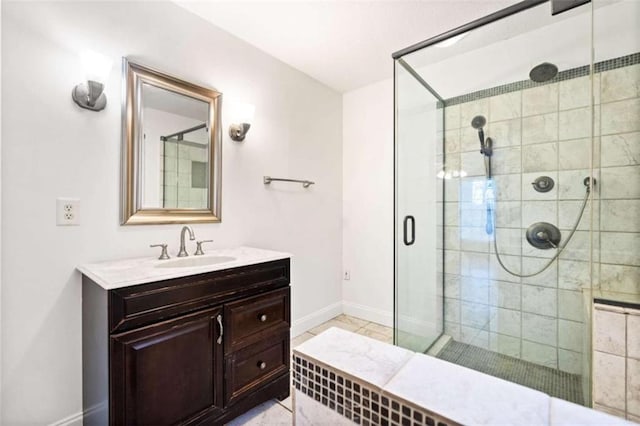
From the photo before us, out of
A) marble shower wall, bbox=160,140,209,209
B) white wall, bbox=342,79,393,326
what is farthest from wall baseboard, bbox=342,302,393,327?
marble shower wall, bbox=160,140,209,209

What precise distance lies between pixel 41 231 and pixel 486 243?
8.89 feet

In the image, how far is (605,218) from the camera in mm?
1797

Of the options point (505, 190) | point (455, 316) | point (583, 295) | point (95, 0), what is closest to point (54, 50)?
point (95, 0)

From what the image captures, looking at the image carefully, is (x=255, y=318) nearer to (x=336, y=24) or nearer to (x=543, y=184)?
(x=336, y=24)

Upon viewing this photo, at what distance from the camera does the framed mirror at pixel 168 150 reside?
161 centimetres

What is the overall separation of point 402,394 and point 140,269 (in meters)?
1.29

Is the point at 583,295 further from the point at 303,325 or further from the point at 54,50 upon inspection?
the point at 54,50

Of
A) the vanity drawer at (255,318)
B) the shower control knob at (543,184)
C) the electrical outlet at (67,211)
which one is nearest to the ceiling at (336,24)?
the shower control knob at (543,184)

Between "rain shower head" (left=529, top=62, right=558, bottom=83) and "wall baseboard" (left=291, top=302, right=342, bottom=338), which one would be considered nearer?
"rain shower head" (left=529, top=62, right=558, bottom=83)

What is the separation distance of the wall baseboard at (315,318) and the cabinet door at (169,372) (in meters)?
1.19

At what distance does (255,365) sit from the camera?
160 cm

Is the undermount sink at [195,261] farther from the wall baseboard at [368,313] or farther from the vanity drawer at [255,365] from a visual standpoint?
the wall baseboard at [368,313]

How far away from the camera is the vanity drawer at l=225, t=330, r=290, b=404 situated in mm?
1494

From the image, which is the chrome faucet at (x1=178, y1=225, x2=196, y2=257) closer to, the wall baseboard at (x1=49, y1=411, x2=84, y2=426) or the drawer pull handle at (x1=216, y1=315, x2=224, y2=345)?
the drawer pull handle at (x1=216, y1=315, x2=224, y2=345)
